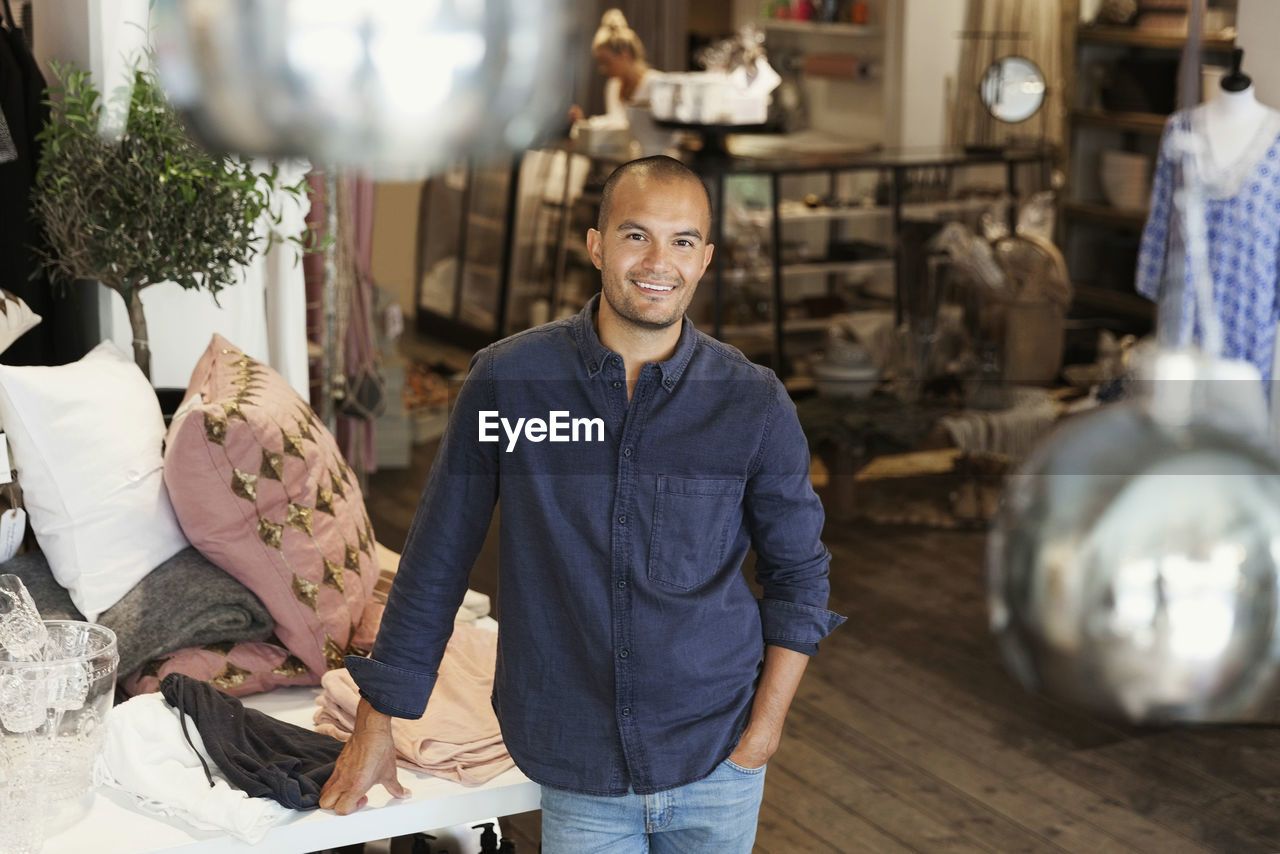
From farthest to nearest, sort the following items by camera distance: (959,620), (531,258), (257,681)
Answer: (531,258) → (959,620) → (257,681)

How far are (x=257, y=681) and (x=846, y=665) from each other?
199 cm

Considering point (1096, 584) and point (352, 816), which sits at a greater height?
point (1096, 584)

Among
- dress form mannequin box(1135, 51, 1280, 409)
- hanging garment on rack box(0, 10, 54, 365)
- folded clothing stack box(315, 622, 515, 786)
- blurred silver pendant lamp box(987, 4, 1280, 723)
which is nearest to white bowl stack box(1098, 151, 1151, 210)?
dress form mannequin box(1135, 51, 1280, 409)

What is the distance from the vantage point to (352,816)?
2.02 metres

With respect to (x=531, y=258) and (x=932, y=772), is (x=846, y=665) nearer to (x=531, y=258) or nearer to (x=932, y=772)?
(x=932, y=772)

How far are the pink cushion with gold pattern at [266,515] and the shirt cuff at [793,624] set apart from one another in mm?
868

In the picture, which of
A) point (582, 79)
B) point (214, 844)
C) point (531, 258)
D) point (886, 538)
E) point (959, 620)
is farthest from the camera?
point (531, 258)

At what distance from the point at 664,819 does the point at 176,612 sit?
96 centimetres

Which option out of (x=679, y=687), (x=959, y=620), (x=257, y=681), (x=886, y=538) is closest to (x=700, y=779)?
(x=679, y=687)

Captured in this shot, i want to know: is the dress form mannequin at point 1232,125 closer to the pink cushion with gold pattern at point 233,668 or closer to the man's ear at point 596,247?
the man's ear at point 596,247

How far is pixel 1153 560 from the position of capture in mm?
579

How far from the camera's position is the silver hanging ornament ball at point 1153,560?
577 mm

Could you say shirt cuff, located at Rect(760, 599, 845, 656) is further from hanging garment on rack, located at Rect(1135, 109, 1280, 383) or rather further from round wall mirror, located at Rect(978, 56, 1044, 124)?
round wall mirror, located at Rect(978, 56, 1044, 124)

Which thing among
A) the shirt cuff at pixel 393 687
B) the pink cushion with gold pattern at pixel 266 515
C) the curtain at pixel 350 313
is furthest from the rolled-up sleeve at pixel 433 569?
the curtain at pixel 350 313
